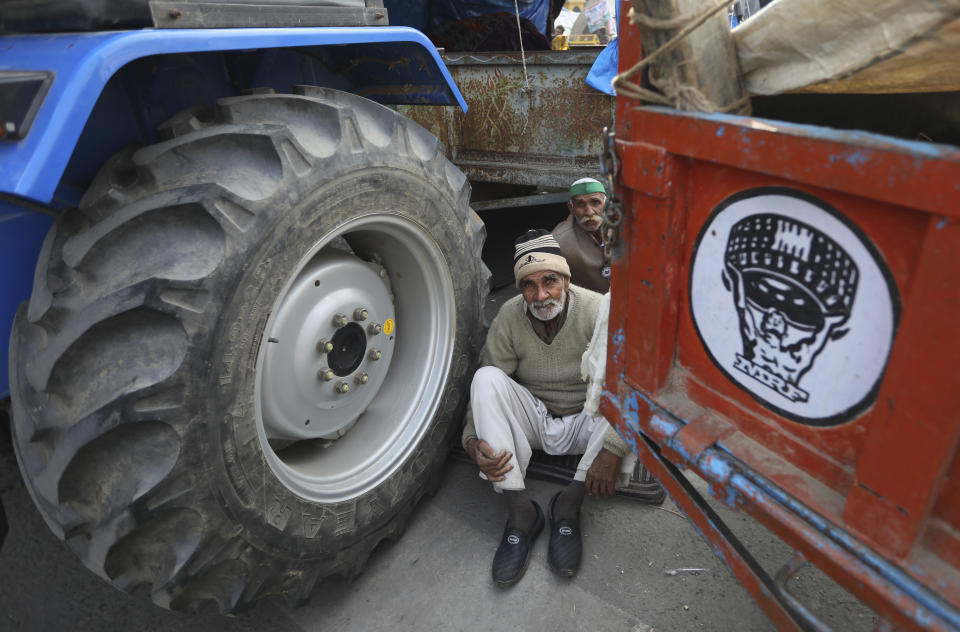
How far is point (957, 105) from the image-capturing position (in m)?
1.33

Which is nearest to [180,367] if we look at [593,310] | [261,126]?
[261,126]

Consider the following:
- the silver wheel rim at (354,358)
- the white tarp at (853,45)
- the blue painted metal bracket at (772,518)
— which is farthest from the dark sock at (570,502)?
the white tarp at (853,45)

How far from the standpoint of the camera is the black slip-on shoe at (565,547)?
1.93m

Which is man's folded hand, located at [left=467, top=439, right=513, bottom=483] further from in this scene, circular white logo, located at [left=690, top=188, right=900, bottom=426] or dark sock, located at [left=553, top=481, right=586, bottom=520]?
circular white logo, located at [left=690, top=188, right=900, bottom=426]

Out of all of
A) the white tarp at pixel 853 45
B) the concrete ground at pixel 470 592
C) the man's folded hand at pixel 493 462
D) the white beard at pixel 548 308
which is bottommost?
the concrete ground at pixel 470 592

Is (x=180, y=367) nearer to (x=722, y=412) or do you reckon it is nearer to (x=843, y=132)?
(x=722, y=412)

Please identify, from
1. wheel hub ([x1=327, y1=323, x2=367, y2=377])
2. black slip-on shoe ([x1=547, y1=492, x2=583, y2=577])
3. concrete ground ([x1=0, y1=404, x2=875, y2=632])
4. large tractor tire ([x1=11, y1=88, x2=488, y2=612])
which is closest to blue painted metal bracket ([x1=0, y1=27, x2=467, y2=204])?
large tractor tire ([x1=11, y1=88, x2=488, y2=612])

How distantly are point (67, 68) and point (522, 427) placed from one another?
1745mm

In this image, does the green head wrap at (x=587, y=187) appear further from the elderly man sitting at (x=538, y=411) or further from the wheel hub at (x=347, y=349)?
the wheel hub at (x=347, y=349)

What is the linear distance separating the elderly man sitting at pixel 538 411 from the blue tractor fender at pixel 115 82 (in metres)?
0.78

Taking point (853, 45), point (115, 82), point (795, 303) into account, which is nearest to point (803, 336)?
point (795, 303)

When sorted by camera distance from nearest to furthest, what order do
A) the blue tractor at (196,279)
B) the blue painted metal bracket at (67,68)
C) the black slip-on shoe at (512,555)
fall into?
the blue painted metal bracket at (67,68)
the blue tractor at (196,279)
the black slip-on shoe at (512,555)

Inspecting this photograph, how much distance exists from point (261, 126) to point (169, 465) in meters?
0.82

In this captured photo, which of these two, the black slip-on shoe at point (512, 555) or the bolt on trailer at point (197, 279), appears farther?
the black slip-on shoe at point (512, 555)
